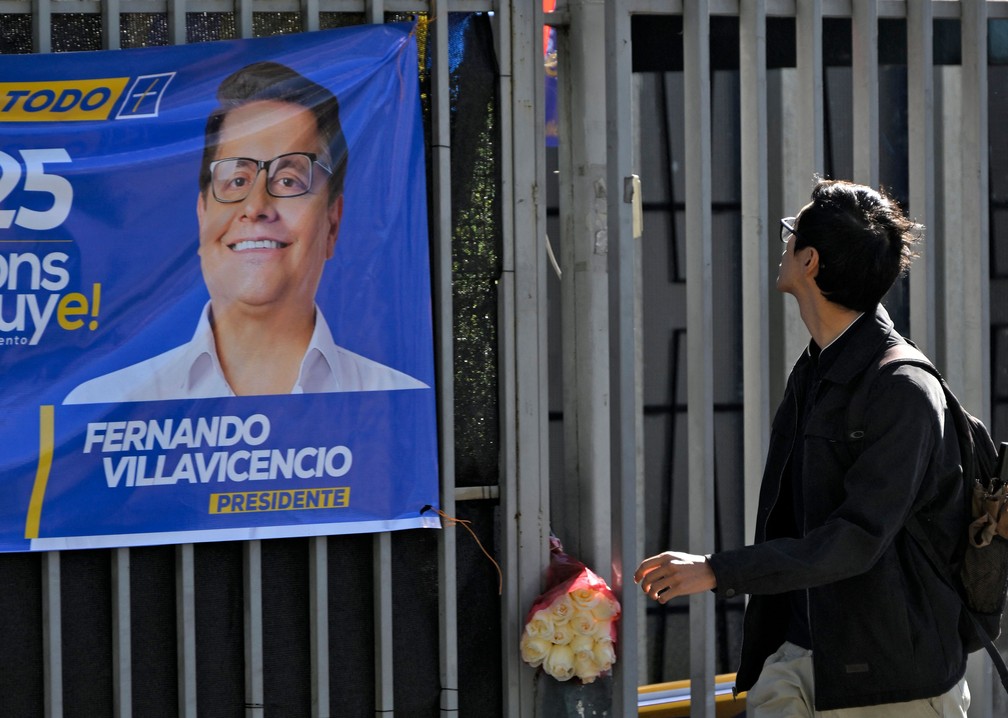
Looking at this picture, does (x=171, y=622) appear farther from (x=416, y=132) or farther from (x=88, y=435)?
(x=416, y=132)

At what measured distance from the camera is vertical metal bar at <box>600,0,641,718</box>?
167 inches

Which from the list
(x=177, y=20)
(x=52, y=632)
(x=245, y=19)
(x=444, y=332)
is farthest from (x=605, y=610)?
(x=177, y=20)

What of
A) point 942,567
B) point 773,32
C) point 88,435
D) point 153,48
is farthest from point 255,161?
Answer: point 942,567

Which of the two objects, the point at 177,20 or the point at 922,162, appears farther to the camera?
the point at 922,162

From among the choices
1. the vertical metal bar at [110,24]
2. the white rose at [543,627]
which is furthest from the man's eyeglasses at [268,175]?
the white rose at [543,627]

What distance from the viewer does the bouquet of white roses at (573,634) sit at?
4.16 meters

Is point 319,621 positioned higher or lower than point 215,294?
lower

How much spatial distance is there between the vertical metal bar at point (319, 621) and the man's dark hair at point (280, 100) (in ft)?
3.85

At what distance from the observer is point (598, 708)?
432 centimetres

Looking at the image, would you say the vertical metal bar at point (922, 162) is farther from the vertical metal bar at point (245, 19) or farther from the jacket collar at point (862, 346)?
the vertical metal bar at point (245, 19)

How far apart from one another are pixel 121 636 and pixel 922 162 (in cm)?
329

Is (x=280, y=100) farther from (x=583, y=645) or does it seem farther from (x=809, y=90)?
(x=583, y=645)

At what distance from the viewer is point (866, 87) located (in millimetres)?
4566

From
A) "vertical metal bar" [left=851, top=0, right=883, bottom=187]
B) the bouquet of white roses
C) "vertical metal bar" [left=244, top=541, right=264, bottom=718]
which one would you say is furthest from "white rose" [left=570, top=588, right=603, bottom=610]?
"vertical metal bar" [left=851, top=0, right=883, bottom=187]
